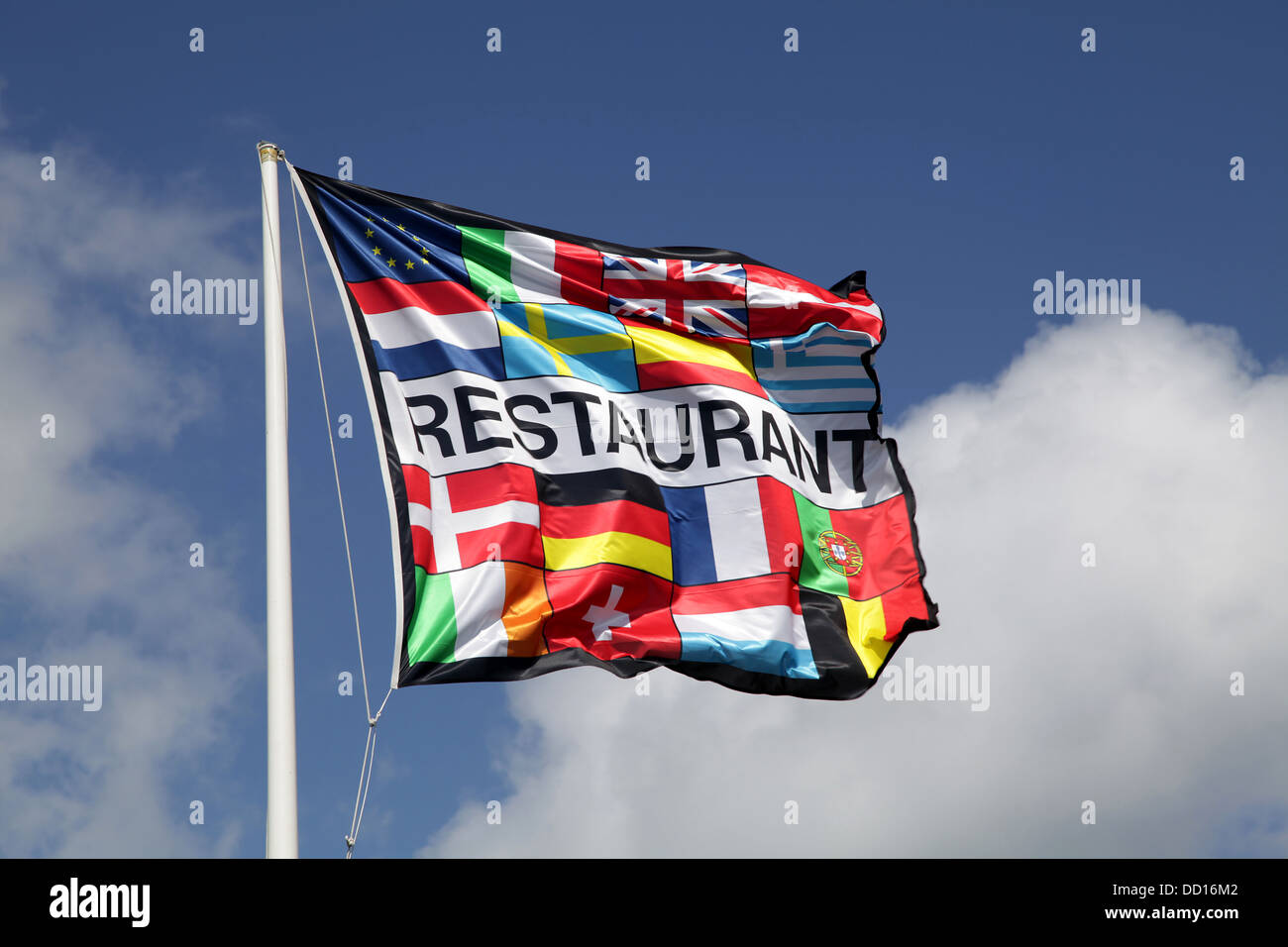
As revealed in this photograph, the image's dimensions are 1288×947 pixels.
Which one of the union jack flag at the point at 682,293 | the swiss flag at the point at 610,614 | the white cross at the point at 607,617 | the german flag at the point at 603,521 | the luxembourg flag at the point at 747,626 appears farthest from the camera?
the union jack flag at the point at 682,293

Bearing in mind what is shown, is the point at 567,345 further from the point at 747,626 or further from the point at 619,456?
the point at 747,626

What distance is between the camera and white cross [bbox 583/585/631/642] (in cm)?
1416

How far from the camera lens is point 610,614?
14297 millimetres

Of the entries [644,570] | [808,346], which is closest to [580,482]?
[644,570]

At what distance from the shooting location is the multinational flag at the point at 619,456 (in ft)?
44.7

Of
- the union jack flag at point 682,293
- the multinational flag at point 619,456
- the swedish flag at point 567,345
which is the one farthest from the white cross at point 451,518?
the union jack flag at point 682,293

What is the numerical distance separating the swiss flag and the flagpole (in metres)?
2.99

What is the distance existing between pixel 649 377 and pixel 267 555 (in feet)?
17.8

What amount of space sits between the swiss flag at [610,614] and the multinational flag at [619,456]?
0.02 m

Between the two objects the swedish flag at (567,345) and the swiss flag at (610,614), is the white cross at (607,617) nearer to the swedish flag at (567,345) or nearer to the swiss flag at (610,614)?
the swiss flag at (610,614)

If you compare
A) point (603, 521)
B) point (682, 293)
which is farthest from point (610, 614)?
point (682, 293)

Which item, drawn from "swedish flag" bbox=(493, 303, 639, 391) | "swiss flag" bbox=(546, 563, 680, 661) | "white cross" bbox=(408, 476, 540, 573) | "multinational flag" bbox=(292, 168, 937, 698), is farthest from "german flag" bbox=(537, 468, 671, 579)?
"swedish flag" bbox=(493, 303, 639, 391)

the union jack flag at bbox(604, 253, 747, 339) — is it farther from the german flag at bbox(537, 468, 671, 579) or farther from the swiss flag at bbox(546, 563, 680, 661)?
the swiss flag at bbox(546, 563, 680, 661)

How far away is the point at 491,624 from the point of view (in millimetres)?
13359
